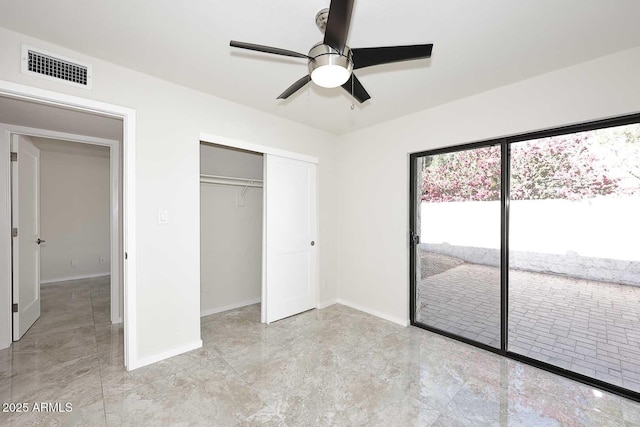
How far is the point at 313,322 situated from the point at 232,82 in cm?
274

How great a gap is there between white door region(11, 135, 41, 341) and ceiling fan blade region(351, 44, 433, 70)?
3.54 metres

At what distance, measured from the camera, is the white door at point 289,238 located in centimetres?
330

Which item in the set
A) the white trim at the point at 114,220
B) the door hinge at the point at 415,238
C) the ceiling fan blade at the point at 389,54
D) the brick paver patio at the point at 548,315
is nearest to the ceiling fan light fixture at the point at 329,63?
the ceiling fan blade at the point at 389,54

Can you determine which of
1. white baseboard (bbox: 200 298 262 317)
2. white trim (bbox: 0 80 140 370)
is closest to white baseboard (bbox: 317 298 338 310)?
white baseboard (bbox: 200 298 262 317)

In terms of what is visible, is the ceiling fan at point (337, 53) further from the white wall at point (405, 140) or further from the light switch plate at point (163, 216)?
the light switch plate at point (163, 216)

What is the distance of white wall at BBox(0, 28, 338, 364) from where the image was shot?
2.33m

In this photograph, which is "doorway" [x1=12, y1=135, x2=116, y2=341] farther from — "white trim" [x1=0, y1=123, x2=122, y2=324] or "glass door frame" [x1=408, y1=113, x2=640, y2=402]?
"glass door frame" [x1=408, y1=113, x2=640, y2=402]

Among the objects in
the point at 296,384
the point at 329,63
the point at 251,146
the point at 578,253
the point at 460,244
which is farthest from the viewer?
the point at 251,146

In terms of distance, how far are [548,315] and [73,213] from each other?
25.1 feet

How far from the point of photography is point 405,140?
3.25m

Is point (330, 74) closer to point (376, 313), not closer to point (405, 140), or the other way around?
point (405, 140)

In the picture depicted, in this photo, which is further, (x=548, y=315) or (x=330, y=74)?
(x=548, y=315)

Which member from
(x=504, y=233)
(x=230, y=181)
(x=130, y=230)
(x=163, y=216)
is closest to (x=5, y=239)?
(x=130, y=230)

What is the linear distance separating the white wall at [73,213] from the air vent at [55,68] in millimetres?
3718
